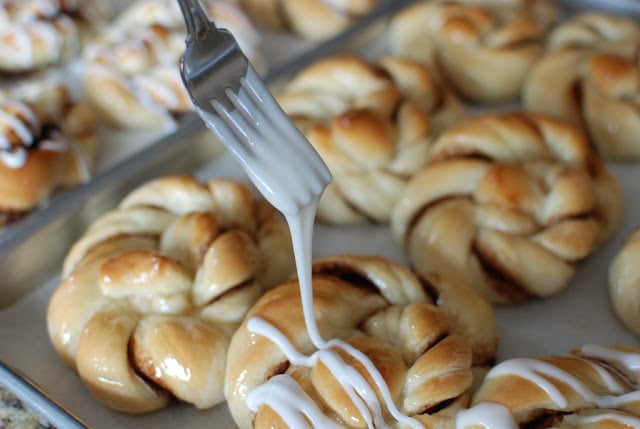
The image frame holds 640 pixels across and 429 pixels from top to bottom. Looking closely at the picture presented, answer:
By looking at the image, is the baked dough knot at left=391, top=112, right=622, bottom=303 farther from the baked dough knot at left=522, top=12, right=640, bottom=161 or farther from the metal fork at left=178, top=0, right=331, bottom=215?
the metal fork at left=178, top=0, right=331, bottom=215

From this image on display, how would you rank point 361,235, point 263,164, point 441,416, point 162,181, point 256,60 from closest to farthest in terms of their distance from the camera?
point 263,164, point 441,416, point 162,181, point 361,235, point 256,60

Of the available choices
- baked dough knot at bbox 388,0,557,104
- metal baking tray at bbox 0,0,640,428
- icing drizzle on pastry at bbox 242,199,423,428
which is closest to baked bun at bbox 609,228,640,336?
metal baking tray at bbox 0,0,640,428

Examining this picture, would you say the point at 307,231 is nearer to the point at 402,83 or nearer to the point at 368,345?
the point at 368,345

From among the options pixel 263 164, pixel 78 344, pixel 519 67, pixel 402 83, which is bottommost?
pixel 519 67

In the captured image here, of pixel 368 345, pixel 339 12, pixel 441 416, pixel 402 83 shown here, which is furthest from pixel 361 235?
pixel 339 12

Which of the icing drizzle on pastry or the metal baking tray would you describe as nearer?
the icing drizzle on pastry

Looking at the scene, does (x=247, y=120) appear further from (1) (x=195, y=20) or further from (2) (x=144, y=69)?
(2) (x=144, y=69)

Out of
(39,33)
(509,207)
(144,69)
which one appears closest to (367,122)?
(509,207)
